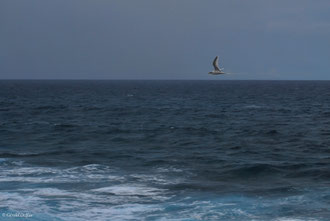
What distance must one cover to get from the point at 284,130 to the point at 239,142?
398 inches

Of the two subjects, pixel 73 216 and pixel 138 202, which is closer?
pixel 73 216

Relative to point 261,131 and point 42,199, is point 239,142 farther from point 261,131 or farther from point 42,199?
point 42,199

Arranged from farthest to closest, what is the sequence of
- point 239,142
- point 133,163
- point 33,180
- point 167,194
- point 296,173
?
point 239,142 < point 133,163 < point 296,173 < point 33,180 < point 167,194

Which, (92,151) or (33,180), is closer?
(33,180)

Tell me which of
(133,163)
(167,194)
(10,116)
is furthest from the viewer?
(10,116)

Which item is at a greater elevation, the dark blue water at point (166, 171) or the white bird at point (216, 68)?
the white bird at point (216, 68)

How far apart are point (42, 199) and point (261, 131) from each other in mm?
31420

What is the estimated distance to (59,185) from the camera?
955 inches

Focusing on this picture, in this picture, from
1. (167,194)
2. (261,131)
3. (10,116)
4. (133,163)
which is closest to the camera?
(167,194)

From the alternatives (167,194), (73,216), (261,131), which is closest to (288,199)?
(167,194)

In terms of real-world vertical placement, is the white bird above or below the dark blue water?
above

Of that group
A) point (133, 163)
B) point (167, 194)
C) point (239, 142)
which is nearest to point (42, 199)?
point (167, 194)

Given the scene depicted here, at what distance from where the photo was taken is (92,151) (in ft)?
120

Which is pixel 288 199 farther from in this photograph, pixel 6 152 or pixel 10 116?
pixel 10 116
